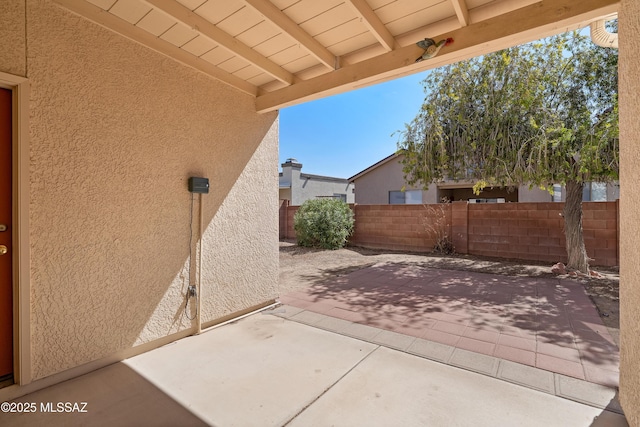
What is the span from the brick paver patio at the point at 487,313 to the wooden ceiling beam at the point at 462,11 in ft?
10.7

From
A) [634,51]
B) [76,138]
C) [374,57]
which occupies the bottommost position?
[76,138]

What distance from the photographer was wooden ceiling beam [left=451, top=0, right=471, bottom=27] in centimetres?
247

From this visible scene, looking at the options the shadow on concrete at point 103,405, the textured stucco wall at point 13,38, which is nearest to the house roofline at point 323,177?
the textured stucco wall at point 13,38

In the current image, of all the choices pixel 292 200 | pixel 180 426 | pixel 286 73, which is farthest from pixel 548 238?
pixel 292 200

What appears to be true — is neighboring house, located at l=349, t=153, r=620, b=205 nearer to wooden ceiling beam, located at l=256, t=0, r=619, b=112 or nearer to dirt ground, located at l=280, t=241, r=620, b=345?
dirt ground, located at l=280, t=241, r=620, b=345

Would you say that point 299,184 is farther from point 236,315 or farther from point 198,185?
point 198,185

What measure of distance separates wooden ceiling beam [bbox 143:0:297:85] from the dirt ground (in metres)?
3.76

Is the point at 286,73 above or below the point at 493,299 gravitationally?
above

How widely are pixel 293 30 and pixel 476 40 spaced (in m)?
1.69

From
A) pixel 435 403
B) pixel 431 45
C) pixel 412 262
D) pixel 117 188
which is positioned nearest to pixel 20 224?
pixel 117 188

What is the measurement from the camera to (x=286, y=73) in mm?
3859

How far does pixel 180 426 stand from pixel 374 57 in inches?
148

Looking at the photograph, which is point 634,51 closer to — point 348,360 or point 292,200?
point 348,360

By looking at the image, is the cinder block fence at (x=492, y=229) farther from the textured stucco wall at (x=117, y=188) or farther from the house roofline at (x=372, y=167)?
the textured stucco wall at (x=117, y=188)
